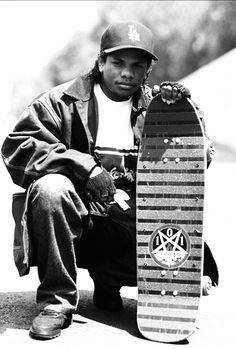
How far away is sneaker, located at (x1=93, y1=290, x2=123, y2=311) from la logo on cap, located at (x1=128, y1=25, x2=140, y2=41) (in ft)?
4.03

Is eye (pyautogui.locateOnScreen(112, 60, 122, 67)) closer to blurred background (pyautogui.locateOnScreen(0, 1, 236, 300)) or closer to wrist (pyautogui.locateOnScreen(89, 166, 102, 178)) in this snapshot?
wrist (pyautogui.locateOnScreen(89, 166, 102, 178))

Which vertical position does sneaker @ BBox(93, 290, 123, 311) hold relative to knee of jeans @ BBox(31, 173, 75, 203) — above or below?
below

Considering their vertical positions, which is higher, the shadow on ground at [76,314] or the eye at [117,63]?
the eye at [117,63]

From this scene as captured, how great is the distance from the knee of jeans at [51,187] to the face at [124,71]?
57cm

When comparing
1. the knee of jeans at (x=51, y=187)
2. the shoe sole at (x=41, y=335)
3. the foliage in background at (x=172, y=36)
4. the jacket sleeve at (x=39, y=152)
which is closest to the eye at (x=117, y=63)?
the jacket sleeve at (x=39, y=152)

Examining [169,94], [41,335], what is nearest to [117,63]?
[169,94]

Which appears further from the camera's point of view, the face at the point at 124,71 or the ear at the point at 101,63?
the ear at the point at 101,63

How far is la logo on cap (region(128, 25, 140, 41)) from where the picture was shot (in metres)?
3.50

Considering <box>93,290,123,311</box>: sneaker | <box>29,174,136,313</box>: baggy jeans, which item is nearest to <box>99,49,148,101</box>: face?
<box>29,174,136,313</box>: baggy jeans

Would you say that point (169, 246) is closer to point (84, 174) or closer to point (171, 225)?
point (171, 225)

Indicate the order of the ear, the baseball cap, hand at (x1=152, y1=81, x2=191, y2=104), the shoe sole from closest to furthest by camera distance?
the shoe sole < hand at (x1=152, y1=81, x2=191, y2=104) < the baseball cap < the ear

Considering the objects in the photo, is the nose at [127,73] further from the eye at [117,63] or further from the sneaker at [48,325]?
the sneaker at [48,325]

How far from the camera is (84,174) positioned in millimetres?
3307

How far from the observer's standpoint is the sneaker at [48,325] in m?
3.14
